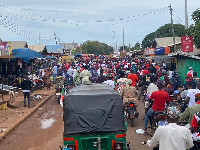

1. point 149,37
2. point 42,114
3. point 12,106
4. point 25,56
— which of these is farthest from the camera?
point 149,37

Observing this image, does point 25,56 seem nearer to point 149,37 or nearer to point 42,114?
point 42,114

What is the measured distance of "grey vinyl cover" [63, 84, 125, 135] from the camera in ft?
24.5

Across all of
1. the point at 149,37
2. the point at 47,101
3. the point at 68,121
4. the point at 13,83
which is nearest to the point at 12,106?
the point at 47,101

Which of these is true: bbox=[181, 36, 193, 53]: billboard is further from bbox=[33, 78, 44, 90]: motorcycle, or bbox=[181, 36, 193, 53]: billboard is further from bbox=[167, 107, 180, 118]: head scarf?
bbox=[167, 107, 180, 118]: head scarf

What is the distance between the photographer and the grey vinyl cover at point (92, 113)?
24.5 ft

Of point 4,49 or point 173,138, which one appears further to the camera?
point 4,49

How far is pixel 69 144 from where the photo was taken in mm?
7328

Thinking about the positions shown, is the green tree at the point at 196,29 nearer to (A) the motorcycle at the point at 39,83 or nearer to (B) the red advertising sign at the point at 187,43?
(B) the red advertising sign at the point at 187,43

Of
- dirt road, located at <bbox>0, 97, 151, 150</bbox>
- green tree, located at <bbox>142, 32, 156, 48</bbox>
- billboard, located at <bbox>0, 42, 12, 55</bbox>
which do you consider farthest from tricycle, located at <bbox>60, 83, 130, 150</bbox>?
green tree, located at <bbox>142, 32, 156, 48</bbox>

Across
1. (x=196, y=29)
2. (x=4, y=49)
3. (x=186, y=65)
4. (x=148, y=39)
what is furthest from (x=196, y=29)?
(x=148, y=39)

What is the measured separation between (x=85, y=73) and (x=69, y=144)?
12.4m

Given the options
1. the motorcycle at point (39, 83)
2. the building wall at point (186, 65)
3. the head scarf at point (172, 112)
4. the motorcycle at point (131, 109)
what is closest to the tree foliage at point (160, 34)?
the building wall at point (186, 65)

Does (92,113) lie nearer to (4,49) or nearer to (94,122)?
(94,122)

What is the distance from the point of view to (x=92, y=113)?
7660mm
